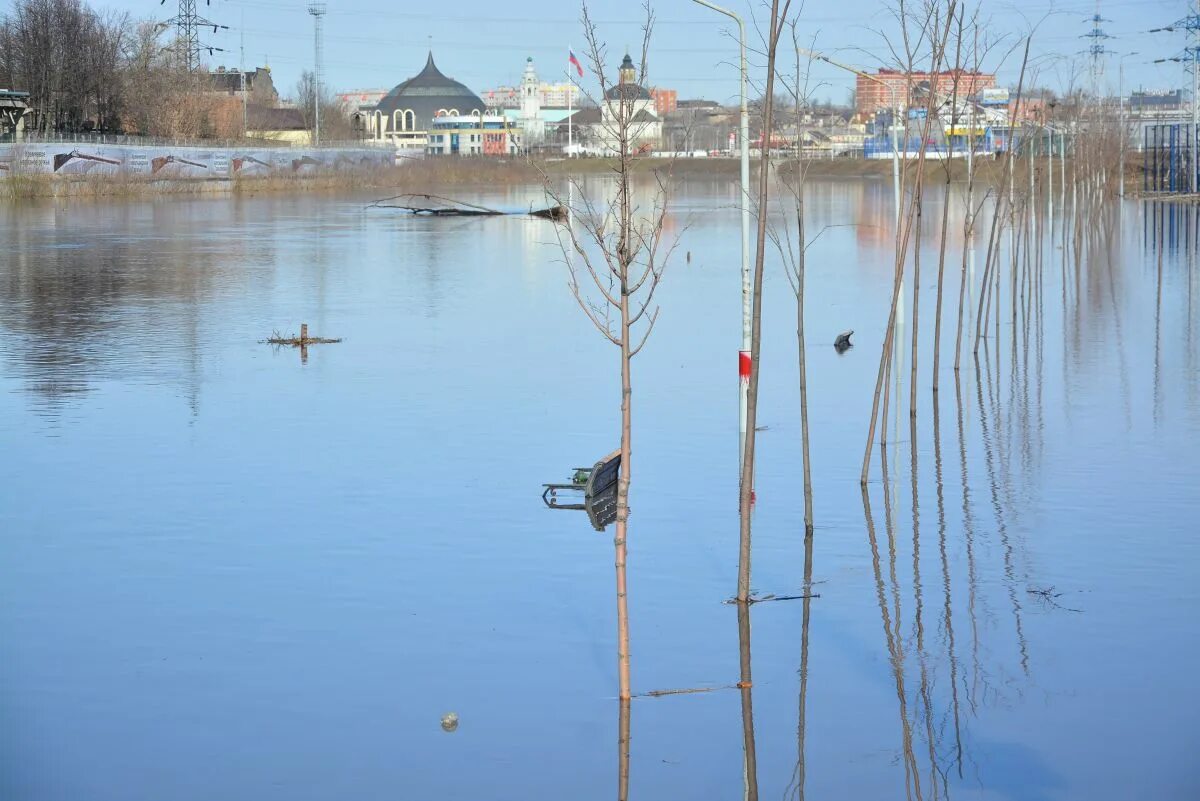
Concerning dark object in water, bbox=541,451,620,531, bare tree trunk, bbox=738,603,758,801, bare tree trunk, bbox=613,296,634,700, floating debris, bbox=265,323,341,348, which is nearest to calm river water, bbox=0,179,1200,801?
bare tree trunk, bbox=738,603,758,801

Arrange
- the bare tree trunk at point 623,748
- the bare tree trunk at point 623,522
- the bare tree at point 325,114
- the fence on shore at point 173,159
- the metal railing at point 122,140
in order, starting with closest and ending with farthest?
the bare tree trunk at point 623,748 → the bare tree trunk at point 623,522 → the fence on shore at point 173,159 → the metal railing at point 122,140 → the bare tree at point 325,114

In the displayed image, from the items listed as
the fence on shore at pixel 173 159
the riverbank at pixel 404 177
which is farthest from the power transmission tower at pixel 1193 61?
the fence on shore at pixel 173 159

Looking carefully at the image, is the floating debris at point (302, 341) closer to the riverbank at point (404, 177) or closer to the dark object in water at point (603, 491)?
the dark object in water at point (603, 491)

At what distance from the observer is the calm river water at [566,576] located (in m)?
8.60

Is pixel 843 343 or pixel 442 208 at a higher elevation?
pixel 442 208

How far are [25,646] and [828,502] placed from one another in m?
7.08

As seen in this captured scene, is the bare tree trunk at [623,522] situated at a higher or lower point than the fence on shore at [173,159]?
lower

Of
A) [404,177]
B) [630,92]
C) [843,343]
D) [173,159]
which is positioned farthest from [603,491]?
[404,177]

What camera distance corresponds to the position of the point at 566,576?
12.1m

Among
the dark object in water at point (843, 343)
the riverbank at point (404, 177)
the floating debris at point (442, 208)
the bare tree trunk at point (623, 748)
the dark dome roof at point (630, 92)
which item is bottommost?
the bare tree trunk at point (623, 748)

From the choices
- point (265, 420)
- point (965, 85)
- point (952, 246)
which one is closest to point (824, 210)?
point (952, 246)

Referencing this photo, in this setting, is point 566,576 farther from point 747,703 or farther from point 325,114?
point 325,114

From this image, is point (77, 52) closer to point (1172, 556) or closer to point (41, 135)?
point (41, 135)

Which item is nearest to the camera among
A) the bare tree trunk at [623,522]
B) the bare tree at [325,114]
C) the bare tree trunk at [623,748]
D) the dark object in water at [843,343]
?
the bare tree trunk at [623,748]
